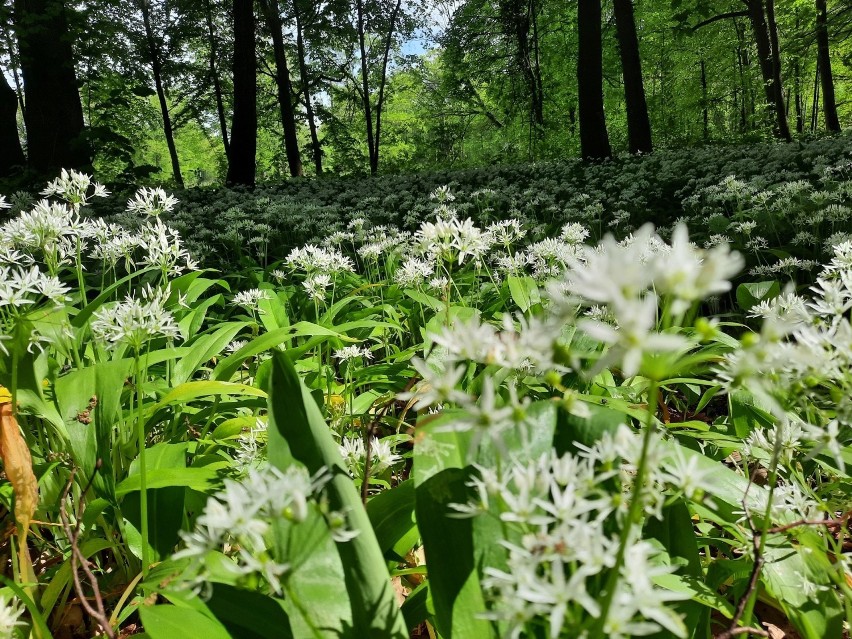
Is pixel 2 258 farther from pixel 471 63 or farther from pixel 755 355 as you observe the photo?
pixel 471 63

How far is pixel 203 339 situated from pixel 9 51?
10750 millimetres

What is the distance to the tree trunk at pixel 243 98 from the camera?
1347cm

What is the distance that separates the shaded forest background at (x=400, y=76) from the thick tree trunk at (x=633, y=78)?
44 millimetres

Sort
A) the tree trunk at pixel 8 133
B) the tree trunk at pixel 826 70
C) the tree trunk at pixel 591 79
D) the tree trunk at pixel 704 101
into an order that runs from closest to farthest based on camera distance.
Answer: the tree trunk at pixel 8 133, the tree trunk at pixel 591 79, the tree trunk at pixel 826 70, the tree trunk at pixel 704 101

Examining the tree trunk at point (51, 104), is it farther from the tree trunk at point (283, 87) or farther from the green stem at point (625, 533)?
the green stem at point (625, 533)

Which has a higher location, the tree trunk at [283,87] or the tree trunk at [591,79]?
the tree trunk at [283,87]

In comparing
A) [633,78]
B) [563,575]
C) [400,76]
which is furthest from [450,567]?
[400,76]

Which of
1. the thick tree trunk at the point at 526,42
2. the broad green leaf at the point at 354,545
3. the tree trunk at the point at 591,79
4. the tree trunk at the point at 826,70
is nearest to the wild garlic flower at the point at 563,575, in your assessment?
the broad green leaf at the point at 354,545

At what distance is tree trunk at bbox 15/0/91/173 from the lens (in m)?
10.4

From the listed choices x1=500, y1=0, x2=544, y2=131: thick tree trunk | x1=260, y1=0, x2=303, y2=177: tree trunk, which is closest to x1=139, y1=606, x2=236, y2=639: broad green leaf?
x1=260, y1=0, x2=303, y2=177: tree trunk

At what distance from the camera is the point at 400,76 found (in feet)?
121

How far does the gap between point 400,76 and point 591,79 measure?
89.8ft

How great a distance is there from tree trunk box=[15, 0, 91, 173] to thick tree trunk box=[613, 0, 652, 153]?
1091cm

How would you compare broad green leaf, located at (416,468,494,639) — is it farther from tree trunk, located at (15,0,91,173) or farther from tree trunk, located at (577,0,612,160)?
tree trunk, located at (577,0,612,160)
